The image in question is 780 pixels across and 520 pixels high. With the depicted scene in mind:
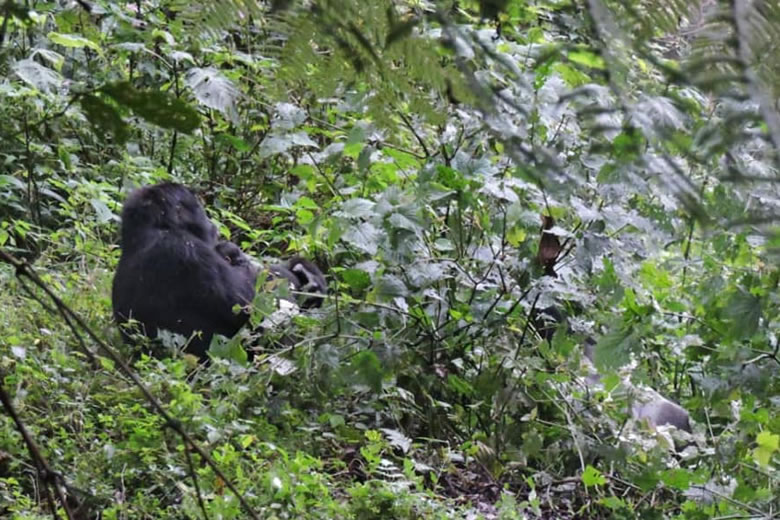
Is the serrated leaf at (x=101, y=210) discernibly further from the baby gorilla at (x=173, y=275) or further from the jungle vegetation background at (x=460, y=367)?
the jungle vegetation background at (x=460, y=367)

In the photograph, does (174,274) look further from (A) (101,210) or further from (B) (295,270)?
(B) (295,270)

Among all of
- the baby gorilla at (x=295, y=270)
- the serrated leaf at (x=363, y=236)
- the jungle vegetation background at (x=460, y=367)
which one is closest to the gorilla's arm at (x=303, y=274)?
the baby gorilla at (x=295, y=270)

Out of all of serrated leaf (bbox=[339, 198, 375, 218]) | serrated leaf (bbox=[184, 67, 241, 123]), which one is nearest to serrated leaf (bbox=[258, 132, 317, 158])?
serrated leaf (bbox=[184, 67, 241, 123])

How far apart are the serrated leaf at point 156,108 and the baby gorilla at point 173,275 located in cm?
268

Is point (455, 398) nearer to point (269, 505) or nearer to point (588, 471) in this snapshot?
point (588, 471)

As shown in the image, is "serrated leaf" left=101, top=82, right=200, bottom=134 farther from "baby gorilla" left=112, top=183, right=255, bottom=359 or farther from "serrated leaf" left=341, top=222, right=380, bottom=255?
"baby gorilla" left=112, top=183, right=255, bottom=359

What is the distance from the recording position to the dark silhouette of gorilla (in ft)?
12.3

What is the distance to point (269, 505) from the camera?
7.73 ft

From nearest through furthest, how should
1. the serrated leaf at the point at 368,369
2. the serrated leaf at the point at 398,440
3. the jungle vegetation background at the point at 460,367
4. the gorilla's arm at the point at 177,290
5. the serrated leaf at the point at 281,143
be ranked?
1. the jungle vegetation background at the point at 460,367
2. the serrated leaf at the point at 368,369
3. the serrated leaf at the point at 398,440
4. the serrated leaf at the point at 281,143
5. the gorilla's arm at the point at 177,290

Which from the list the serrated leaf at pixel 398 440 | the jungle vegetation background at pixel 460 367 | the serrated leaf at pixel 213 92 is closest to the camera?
the jungle vegetation background at pixel 460 367

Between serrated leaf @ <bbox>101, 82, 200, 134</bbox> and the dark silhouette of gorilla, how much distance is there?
2677 mm

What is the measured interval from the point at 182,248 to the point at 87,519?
1.51 m

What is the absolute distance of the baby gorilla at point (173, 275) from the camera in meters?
3.74

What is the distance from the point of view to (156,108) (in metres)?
0.98
